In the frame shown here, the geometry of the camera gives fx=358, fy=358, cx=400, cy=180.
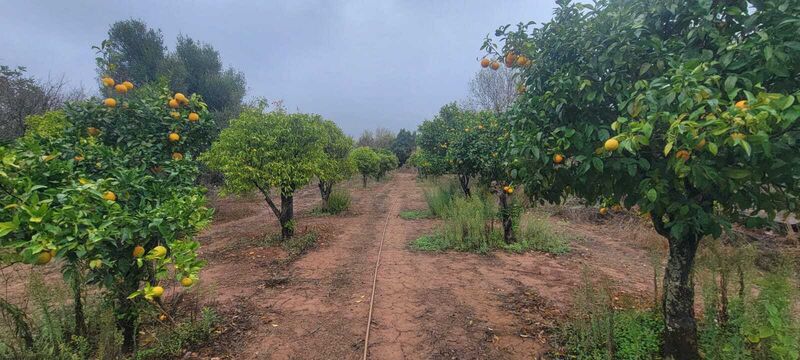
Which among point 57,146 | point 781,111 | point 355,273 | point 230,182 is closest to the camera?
point 781,111

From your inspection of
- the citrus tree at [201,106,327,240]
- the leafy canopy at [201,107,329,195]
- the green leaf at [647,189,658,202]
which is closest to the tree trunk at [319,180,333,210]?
the citrus tree at [201,106,327,240]

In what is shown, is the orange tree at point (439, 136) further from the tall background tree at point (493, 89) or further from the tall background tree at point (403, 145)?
the tall background tree at point (403, 145)

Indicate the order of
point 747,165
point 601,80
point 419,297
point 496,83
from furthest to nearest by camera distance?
point 496,83 → point 419,297 → point 601,80 → point 747,165

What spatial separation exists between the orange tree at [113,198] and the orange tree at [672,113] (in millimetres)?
2642

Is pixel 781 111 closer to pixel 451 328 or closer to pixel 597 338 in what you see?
pixel 597 338

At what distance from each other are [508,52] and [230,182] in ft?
19.3

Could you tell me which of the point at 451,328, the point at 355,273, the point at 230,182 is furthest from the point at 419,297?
the point at 230,182

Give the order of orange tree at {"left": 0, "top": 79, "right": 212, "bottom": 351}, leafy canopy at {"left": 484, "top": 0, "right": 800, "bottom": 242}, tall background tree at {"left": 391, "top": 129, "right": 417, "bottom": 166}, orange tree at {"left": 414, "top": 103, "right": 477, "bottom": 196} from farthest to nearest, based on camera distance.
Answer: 1. tall background tree at {"left": 391, "top": 129, "right": 417, "bottom": 166}
2. orange tree at {"left": 414, "top": 103, "right": 477, "bottom": 196}
3. orange tree at {"left": 0, "top": 79, "right": 212, "bottom": 351}
4. leafy canopy at {"left": 484, "top": 0, "right": 800, "bottom": 242}

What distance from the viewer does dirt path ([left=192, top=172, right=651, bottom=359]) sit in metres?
3.51

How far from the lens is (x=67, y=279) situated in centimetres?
208

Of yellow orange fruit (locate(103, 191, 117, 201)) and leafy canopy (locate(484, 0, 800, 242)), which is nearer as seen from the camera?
leafy canopy (locate(484, 0, 800, 242))

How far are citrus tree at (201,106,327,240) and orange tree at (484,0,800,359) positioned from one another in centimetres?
520

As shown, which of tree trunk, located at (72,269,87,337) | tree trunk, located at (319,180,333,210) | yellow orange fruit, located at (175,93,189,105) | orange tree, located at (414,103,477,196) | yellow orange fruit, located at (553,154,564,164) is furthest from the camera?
orange tree, located at (414,103,477,196)

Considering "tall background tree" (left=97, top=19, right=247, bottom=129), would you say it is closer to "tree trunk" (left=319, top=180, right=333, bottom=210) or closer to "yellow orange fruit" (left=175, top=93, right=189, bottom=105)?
"tree trunk" (left=319, top=180, right=333, bottom=210)
